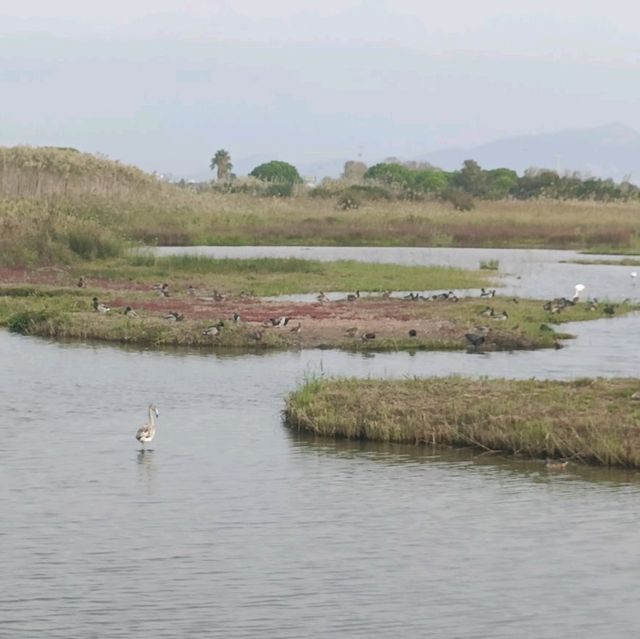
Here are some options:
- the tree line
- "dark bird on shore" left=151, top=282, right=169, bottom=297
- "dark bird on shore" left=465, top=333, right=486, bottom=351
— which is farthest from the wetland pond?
the tree line

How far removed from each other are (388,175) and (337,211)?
38.3m

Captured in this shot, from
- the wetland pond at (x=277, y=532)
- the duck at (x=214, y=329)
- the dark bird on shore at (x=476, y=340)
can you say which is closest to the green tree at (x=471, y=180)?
the dark bird on shore at (x=476, y=340)

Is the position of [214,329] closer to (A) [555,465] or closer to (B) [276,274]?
(A) [555,465]

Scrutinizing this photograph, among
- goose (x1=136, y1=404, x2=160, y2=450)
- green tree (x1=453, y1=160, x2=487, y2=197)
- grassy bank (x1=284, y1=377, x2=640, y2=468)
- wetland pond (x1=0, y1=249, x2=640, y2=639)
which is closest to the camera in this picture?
wetland pond (x1=0, y1=249, x2=640, y2=639)

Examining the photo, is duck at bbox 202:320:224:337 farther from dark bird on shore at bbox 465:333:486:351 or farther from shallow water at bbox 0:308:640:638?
shallow water at bbox 0:308:640:638

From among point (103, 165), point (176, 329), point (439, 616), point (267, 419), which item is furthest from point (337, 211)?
point (439, 616)

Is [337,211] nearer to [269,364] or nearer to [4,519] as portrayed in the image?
[269,364]

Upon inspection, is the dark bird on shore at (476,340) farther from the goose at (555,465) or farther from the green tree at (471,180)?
the green tree at (471,180)

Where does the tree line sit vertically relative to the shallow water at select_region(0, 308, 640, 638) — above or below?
above

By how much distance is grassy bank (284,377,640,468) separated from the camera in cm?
1800

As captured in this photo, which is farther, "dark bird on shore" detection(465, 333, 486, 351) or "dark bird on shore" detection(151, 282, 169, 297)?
"dark bird on shore" detection(151, 282, 169, 297)

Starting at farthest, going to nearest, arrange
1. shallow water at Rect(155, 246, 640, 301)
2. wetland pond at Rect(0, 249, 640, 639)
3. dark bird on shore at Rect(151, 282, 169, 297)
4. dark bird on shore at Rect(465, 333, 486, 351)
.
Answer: shallow water at Rect(155, 246, 640, 301) < dark bird on shore at Rect(151, 282, 169, 297) < dark bird on shore at Rect(465, 333, 486, 351) < wetland pond at Rect(0, 249, 640, 639)

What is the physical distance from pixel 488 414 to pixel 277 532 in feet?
15.0

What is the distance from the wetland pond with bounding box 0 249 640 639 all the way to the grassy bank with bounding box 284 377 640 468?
26cm
